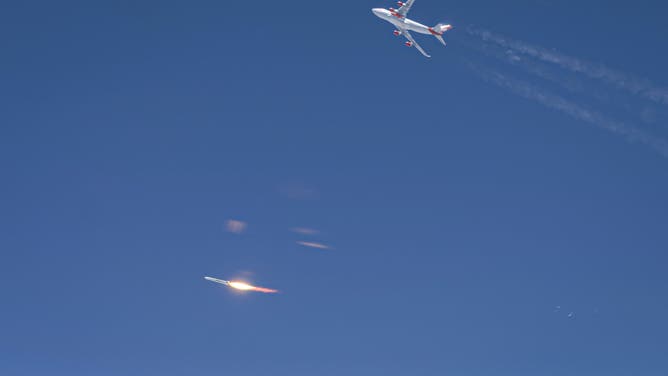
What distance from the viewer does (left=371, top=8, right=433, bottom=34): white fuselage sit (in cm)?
15862

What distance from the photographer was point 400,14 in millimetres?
158250

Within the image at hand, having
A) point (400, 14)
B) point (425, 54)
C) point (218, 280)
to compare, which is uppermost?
point (400, 14)

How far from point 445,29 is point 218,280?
133m

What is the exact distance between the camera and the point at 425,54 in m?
160

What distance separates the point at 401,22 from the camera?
15938 cm

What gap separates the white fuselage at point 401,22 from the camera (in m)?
159

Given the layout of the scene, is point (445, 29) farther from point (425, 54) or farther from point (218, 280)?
point (218, 280)

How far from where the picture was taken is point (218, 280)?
156 m

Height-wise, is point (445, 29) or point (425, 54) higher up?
point (445, 29)

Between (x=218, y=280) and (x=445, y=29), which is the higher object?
(x=445, y=29)

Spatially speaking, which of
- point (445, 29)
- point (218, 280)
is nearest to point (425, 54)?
point (445, 29)

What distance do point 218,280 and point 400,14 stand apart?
124652 mm

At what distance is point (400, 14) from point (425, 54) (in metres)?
18.2

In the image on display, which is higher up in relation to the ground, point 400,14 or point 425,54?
point 400,14
